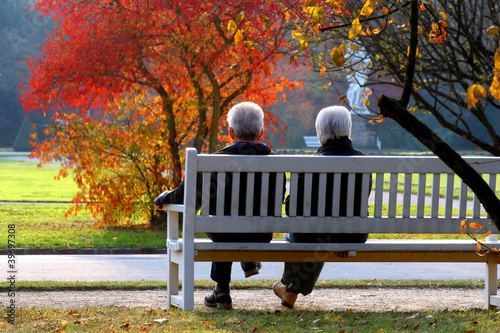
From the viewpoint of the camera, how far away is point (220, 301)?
4836 millimetres

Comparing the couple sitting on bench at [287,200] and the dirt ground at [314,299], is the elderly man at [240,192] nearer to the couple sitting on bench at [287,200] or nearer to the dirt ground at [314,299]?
the couple sitting on bench at [287,200]

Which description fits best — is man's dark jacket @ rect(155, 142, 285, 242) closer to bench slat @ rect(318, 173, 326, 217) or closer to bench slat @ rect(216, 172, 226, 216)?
bench slat @ rect(216, 172, 226, 216)

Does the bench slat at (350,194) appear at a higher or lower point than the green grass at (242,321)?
higher

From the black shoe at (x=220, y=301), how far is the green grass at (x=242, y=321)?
11.2 inches

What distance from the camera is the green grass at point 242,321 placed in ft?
12.6

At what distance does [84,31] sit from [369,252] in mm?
7839

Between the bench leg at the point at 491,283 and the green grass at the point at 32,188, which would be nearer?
the bench leg at the point at 491,283

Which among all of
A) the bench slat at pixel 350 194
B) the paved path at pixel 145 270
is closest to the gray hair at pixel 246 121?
the bench slat at pixel 350 194

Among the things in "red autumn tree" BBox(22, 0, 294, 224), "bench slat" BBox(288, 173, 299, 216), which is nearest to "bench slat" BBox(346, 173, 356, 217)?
"bench slat" BBox(288, 173, 299, 216)

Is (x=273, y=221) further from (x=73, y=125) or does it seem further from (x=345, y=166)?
(x=73, y=125)

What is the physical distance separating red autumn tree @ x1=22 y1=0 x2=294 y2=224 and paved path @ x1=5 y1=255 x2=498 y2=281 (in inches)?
116

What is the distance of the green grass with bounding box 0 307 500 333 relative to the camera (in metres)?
3.84

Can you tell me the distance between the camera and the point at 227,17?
1130 cm

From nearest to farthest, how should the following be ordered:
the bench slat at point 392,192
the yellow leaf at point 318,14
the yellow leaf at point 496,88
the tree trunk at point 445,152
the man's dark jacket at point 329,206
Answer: the yellow leaf at point 496,88 → the tree trunk at point 445,152 → the yellow leaf at point 318,14 → the bench slat at point 392,192 → the man's dark jacket at point 329,206
